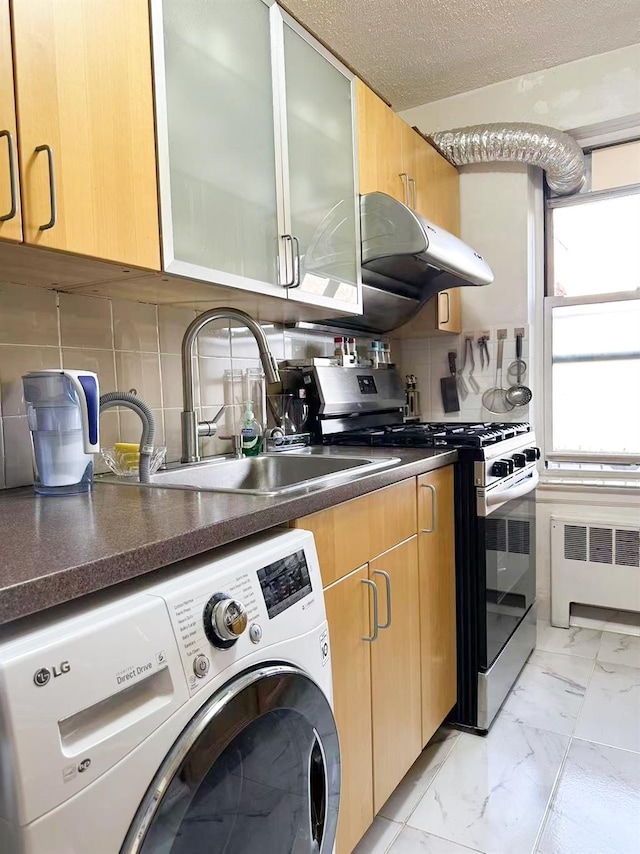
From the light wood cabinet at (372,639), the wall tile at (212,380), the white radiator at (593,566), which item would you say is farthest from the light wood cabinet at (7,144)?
the white radiator at (593,566)

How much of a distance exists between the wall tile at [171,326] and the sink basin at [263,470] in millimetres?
366

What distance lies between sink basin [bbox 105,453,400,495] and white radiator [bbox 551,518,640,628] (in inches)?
58.5

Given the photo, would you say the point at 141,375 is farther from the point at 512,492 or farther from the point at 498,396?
the point at 498,396

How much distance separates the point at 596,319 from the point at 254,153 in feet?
6.49

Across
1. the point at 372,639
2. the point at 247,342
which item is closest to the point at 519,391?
the point at 247,342

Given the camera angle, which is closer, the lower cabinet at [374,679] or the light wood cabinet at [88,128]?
the light wood cabinet at [88,128]

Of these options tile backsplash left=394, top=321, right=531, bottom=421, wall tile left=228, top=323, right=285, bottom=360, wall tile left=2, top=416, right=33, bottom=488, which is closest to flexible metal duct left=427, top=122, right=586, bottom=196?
tile backsplash left=394, top=321, right=531, bottom=421

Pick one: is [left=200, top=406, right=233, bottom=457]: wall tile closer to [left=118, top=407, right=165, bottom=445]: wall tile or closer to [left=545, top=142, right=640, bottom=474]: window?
[left=118, top=407, right=165, bottom=445]: wall tile

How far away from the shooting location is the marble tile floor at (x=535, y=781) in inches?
57.2

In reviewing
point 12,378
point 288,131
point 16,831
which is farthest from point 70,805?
point 288,131

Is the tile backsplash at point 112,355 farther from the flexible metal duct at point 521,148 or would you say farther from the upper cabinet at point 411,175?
the flexible metal duct at point 521,148

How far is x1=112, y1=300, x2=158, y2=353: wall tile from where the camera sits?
1.59 m

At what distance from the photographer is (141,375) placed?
1.65 meters

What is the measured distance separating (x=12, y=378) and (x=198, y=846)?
102cm
